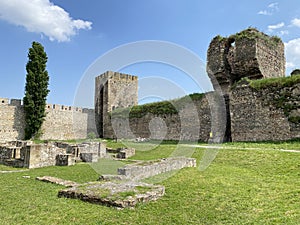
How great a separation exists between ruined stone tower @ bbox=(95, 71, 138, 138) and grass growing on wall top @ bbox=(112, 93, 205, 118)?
5.59 metres

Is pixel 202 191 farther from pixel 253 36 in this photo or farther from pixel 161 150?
pixel 253 36

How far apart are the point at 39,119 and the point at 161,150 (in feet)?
59.9

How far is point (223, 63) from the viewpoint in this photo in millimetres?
19203

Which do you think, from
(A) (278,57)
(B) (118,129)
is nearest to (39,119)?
(B) (118,129)

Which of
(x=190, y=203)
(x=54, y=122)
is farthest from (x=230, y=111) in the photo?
(x=54, y=122)

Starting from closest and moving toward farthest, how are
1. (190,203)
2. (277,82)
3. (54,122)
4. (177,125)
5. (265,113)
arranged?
(190,203) → (277,82) → (265,113) → (177,125) → (54,122)

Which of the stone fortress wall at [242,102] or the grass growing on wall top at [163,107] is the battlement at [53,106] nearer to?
the grass growing on wall top at [163,107]

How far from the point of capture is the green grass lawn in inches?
165

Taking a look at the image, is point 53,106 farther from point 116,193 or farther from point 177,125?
point 116,193

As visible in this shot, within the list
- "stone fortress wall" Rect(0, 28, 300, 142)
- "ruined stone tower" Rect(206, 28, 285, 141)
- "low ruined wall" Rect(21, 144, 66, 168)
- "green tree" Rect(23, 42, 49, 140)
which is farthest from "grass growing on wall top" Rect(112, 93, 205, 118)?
"low ruined wall" Rect(21, 144, 66, 168)

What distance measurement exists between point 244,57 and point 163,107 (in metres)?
8.81

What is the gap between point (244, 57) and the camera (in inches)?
712

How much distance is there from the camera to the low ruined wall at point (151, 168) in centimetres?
730

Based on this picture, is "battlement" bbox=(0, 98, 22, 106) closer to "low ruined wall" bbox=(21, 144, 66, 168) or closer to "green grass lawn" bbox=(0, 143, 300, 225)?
"low ruined wall" bbox=(21, 144, 66, 168)
